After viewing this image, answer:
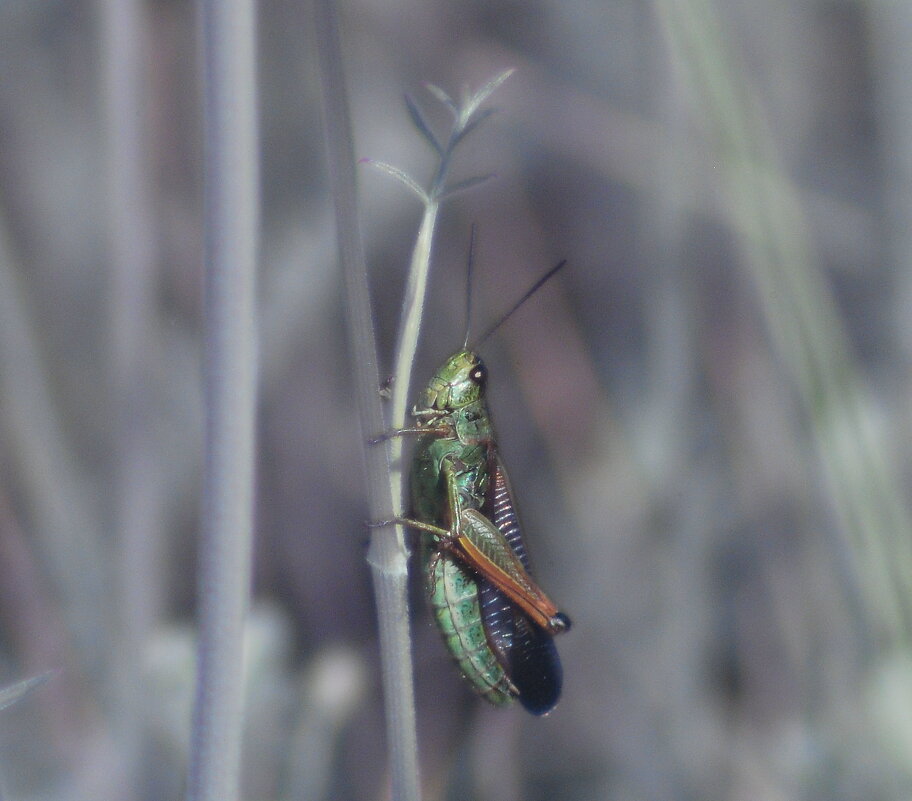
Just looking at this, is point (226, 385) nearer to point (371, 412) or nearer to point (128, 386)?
point (371, 412)

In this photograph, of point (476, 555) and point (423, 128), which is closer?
point (423, 128)

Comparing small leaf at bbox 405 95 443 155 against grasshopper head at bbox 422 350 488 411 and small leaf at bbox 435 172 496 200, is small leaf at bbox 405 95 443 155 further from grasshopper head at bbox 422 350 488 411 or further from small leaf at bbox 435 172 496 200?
grasshopper head at bbox 422 350 488 411

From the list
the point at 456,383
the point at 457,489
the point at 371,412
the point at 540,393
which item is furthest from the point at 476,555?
the point at 540,393

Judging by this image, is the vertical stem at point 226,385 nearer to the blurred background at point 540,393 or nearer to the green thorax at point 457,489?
the green thorax at point 457,489

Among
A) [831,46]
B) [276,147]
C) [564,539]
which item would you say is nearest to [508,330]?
[564,539]

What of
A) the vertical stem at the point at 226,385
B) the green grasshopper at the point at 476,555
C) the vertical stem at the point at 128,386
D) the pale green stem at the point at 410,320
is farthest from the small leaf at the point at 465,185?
the vertical stem at the point at 128,386

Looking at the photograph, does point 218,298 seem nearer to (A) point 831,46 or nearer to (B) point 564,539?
(B) point 564,539
